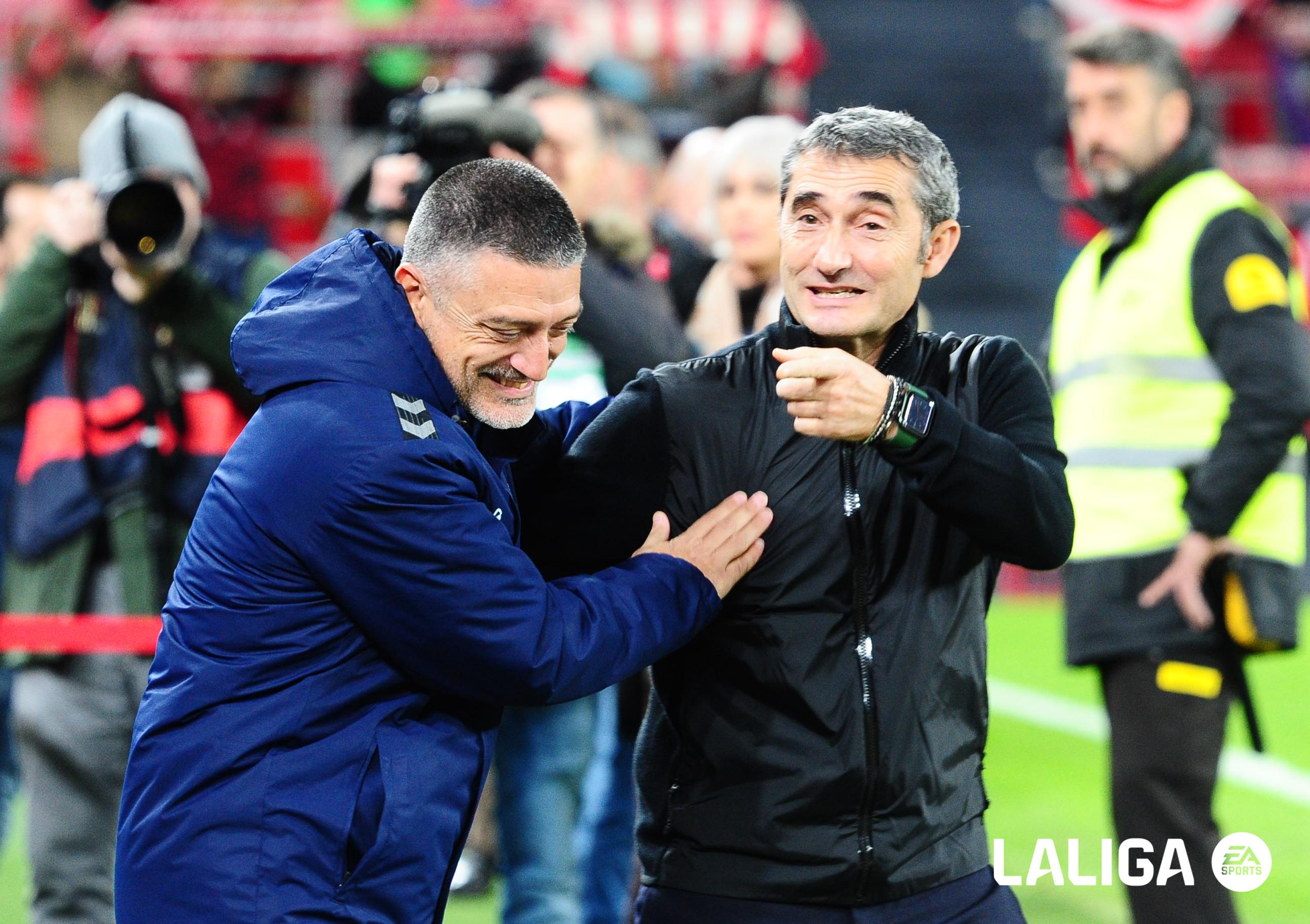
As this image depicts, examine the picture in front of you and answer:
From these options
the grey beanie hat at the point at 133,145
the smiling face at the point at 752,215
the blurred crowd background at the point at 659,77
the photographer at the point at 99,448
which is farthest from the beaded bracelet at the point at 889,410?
the blurred crowd background at the point at 659,77

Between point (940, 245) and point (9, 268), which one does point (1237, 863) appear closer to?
point (940, 245)

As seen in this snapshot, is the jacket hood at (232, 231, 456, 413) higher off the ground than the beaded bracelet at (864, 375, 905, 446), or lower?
higher

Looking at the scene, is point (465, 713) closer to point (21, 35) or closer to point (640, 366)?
point (640, 366)

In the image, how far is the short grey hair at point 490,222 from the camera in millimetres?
2439

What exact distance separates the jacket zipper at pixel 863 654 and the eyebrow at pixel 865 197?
14.3 inches

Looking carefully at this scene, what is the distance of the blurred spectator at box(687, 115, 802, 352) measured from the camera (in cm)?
453

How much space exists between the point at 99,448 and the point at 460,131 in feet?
3.52

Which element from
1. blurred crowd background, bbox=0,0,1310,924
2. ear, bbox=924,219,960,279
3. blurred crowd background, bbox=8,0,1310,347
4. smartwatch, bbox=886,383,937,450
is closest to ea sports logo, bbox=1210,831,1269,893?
blurred crowd background, bbox=0,0,1310,924

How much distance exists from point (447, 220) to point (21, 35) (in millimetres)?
11608

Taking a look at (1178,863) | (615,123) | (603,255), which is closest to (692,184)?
(615,123)

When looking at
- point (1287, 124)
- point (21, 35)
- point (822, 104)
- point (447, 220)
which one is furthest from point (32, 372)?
point (1287, 124)

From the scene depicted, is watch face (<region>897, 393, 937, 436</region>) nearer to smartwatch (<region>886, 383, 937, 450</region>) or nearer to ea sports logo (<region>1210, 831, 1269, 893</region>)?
smartwatch (<region>886, 383, 937, 450</region>)

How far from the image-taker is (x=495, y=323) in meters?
2.46

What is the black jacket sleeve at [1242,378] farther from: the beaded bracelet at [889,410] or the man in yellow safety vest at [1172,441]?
the beaded bracelet at [889,410]
